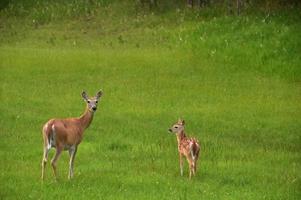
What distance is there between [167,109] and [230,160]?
8.11 metres

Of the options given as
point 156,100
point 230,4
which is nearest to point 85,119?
point 156,100

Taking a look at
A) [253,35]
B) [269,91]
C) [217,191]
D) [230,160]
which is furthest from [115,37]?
[217,191]

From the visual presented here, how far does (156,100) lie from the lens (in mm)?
29281

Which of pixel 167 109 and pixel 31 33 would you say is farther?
pixel 31 33

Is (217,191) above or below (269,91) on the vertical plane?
above

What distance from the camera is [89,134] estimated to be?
2327 centimetres

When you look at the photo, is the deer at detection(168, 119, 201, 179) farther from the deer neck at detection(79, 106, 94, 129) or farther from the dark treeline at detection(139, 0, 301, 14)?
the dark treeline at detection(139, 0, 301, 14)

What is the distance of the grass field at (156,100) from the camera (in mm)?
17234

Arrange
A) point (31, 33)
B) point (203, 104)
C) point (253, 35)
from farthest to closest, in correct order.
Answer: point (31, 33)
point (253, 35)
point (203, 104)

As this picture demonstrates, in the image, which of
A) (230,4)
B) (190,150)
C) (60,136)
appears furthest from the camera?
(230,4)

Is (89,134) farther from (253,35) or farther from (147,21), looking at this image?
(147,21)

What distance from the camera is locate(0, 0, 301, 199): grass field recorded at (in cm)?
1723

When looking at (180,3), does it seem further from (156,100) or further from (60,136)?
(60,136)

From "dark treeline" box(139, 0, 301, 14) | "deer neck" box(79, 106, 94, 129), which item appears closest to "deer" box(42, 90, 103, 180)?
"deer neck" box(79, 106, 94, 129)
